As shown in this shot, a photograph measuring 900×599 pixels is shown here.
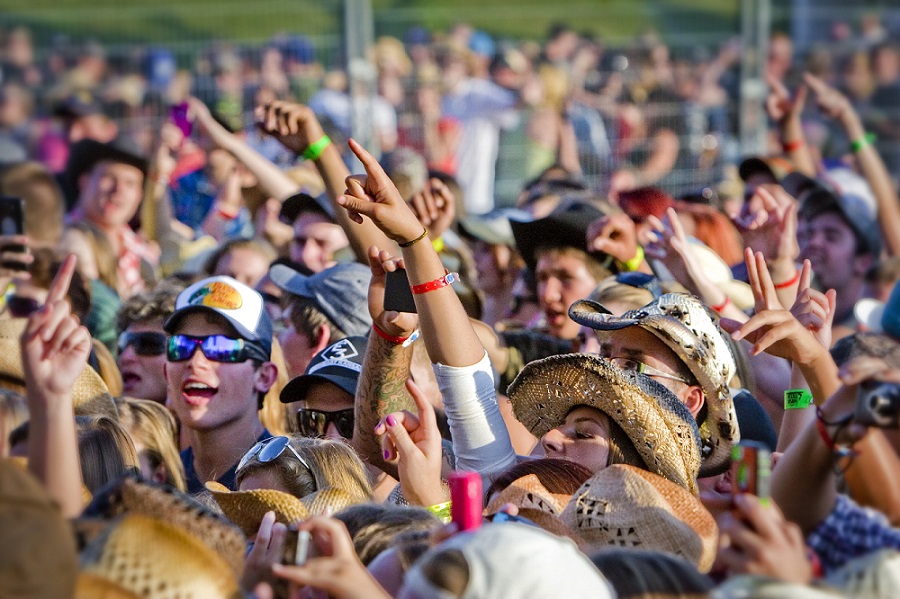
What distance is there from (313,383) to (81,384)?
0.78 m

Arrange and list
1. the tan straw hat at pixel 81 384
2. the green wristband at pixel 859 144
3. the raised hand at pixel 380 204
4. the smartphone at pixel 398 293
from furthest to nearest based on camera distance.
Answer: the green wristband at pixel 859 144 → the tan straw hat at pixel 81 384 → the smartphone at pixel 398 293 → the raised hand at pixel 380 204

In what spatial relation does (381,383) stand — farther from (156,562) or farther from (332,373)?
(156,562)

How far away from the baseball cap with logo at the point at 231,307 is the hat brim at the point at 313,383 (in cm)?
32

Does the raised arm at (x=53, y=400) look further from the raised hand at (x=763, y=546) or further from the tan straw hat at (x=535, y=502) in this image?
the raised hand at (x=763, y=546)

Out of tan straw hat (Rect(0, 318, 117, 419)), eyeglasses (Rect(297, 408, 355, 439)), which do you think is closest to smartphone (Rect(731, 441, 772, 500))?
eyeglasses (Rect(297, 408, 355, 439))

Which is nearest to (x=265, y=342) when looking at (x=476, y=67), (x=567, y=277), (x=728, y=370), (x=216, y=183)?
(x=567, y=277)

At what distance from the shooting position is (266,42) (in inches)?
431

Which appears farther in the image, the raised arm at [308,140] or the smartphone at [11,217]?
the smartphone at [11,217]

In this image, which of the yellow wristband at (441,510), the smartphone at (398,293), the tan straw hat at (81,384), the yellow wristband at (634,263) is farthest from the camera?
the yellow wristband at (634,263)

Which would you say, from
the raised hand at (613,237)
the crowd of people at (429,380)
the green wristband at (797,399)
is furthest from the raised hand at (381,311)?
the raised hand at (613,237)

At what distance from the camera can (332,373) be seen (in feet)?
15.1

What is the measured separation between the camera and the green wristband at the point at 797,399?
12.5ft

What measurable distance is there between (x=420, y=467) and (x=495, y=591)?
1.23m

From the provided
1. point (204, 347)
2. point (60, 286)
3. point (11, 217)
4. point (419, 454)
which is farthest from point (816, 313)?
point (11, 217)
